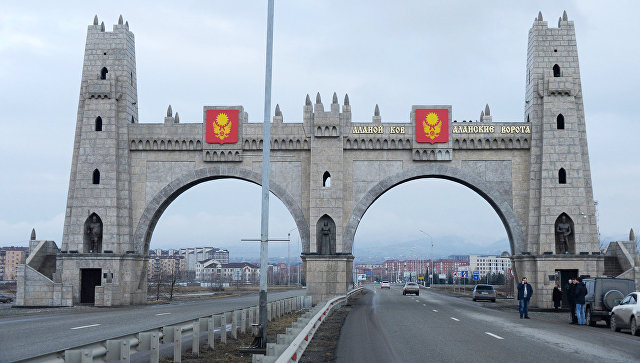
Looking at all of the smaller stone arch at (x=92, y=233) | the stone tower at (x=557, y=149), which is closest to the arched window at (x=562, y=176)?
the stone tower at (x=557, y=149)

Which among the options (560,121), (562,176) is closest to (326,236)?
(562,176)

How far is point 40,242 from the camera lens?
41062mm

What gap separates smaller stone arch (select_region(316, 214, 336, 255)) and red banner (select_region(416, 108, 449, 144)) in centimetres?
765

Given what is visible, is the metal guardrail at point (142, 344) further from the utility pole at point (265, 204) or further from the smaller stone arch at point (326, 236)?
the smaller stone arch at point (326, 236)

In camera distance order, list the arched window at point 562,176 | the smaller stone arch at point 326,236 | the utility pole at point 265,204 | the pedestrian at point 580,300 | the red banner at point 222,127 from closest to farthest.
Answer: the utility pole at point 265,204 → the pedestrian at point 580,300 → the arched window at point 562,176 → the smaller stone arch at point 326,236 → the red banner at point 222,127

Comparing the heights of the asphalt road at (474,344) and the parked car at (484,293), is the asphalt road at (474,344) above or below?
above

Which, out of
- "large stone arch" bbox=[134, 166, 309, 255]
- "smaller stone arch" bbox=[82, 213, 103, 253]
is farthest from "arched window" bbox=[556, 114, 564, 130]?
"smaller stone arch" bbox=[82, 213, 103, 253]

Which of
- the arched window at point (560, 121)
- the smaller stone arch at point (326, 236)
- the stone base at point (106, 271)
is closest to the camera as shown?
the stone base at point (106, 271)

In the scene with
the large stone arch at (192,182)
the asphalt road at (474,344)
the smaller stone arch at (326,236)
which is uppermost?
the large stone arch at (192,182)

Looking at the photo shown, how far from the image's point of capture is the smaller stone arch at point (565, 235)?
38156mm

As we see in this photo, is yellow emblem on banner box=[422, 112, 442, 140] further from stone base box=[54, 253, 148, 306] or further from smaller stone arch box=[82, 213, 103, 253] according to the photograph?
smaller stone arch box=[82, 213, 103, 253]

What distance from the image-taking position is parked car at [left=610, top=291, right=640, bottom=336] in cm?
2092

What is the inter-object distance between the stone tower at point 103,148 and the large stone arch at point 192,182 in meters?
0.86

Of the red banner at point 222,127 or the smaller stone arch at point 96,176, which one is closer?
the smaller stone arch at point 96,176
